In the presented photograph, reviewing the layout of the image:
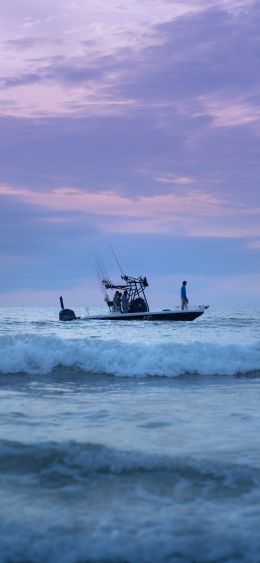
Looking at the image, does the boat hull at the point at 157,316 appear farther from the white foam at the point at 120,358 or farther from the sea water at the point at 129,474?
the sea water at the point at 129,474

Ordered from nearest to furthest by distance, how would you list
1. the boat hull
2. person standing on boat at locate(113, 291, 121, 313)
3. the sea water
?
the sea water < the boat hull < person standing on boat at locate(113, 291, 121, 313)

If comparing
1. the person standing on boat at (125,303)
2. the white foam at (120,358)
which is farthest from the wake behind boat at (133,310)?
the white foam at (120,358)

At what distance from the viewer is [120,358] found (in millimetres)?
11758

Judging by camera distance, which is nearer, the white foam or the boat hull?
the white foam

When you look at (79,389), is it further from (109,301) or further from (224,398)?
(109,301)

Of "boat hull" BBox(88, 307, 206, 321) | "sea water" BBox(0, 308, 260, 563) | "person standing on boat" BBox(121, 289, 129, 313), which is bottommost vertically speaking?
"sea water" BBox(0, 308, 260, 563)

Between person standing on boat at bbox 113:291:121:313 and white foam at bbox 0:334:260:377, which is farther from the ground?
person standing on boat at bbox 113:291:121:313

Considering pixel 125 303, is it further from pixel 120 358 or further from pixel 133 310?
pixel 120 358

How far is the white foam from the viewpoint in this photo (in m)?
11.5

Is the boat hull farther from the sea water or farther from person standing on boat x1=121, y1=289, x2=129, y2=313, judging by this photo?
the sea water

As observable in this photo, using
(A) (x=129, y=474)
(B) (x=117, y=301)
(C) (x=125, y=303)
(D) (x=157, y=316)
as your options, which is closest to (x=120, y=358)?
(A) (x=129, y=474)

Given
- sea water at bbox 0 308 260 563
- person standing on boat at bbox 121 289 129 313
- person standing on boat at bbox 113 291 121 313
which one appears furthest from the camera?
person standing on boat at bbox 113 291 121 313

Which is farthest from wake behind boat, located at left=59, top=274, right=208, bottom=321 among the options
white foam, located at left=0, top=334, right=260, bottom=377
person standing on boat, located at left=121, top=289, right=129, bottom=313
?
white foam, located at left=0, top=334, right=260, bottom=377

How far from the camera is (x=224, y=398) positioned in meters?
7.79
